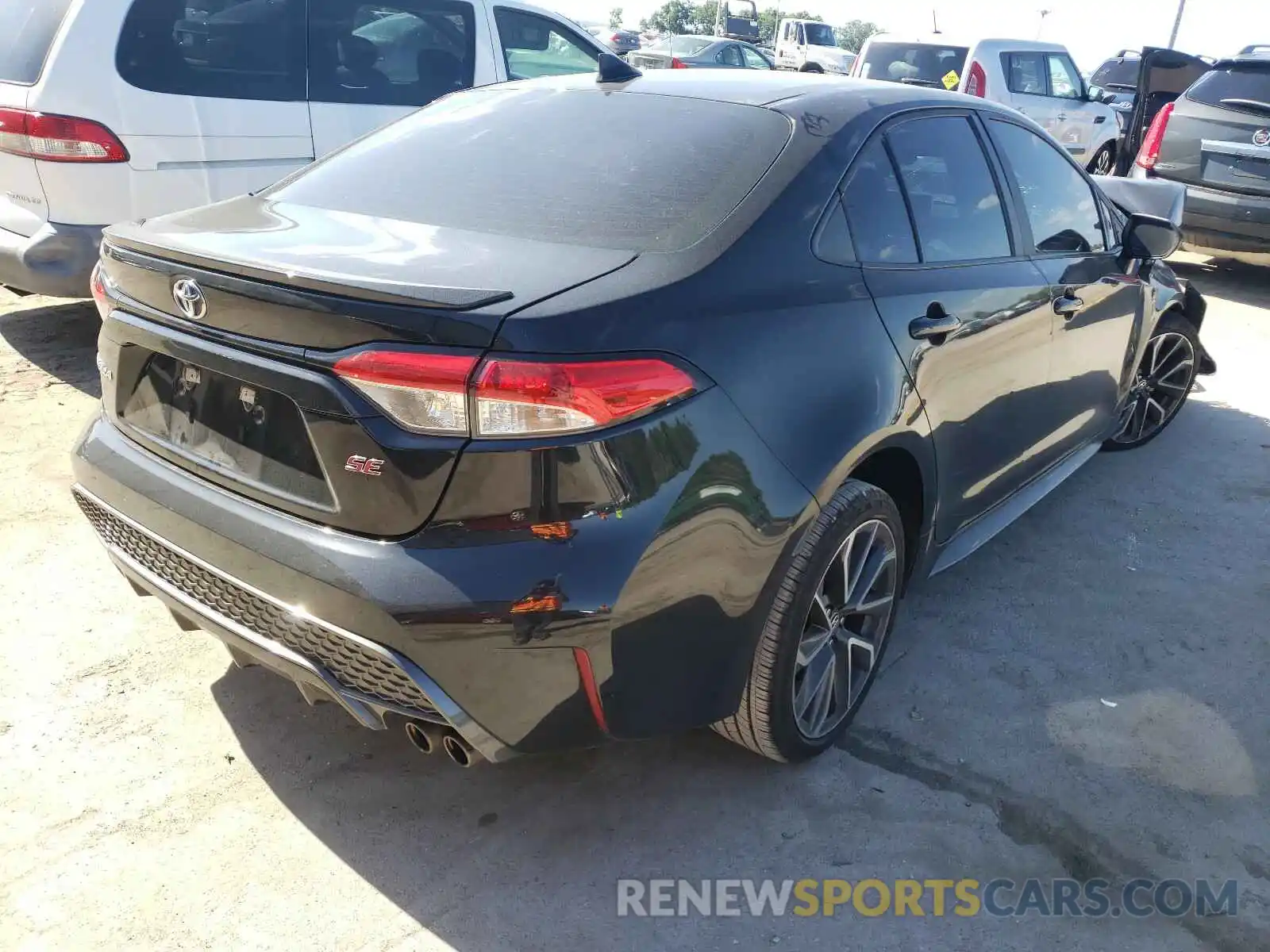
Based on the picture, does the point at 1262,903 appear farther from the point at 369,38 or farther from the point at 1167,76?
the point at 1167,76

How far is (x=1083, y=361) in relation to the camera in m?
3.72

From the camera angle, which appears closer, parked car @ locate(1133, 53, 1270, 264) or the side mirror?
the side mirror

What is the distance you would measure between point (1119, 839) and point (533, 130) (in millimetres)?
2320

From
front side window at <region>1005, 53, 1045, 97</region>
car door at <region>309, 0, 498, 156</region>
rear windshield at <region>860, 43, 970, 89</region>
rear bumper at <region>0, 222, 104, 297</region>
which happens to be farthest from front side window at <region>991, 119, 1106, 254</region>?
front side window at <region>1005, 53, 1045, 97</region>

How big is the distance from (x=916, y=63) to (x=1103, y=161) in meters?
3.54

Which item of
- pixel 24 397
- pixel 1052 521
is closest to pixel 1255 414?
pixel 1052 521

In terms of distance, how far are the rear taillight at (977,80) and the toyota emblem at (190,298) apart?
32.9 ft

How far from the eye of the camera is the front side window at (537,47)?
623cm

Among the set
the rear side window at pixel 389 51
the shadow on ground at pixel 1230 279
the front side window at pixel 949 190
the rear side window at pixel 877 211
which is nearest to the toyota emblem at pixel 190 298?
the rear side window at pixel 877 211

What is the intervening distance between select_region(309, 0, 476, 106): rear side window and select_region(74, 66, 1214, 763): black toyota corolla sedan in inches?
105

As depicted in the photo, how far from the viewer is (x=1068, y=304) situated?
344cm

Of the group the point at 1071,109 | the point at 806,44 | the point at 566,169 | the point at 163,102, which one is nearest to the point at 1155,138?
the point at 1071,109

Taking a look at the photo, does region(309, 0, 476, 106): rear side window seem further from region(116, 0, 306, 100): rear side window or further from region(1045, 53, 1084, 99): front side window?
region(1045, 53, 1084, 99): front side window

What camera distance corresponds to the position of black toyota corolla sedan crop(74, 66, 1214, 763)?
1854 mm
